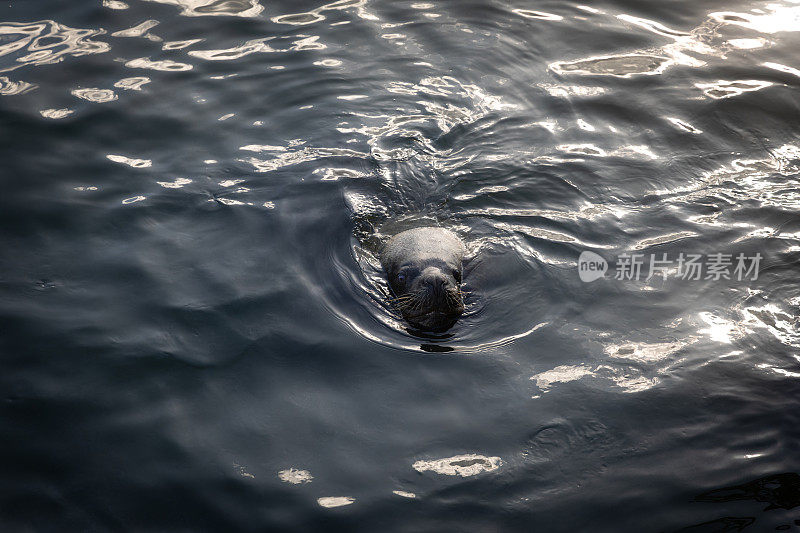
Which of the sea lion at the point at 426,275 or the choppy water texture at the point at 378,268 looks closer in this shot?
the choppy water texture at the point at 378,268

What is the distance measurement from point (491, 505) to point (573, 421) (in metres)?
0.98

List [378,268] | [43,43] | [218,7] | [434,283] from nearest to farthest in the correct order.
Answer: [434,283], [378,268], [43,43], [218,7]

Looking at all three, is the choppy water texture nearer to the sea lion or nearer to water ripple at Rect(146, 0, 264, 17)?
water ripple at Rect(146, 0, 264, 17)

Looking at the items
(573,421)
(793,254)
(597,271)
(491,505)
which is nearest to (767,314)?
(793,254)

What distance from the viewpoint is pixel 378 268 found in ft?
22.8
